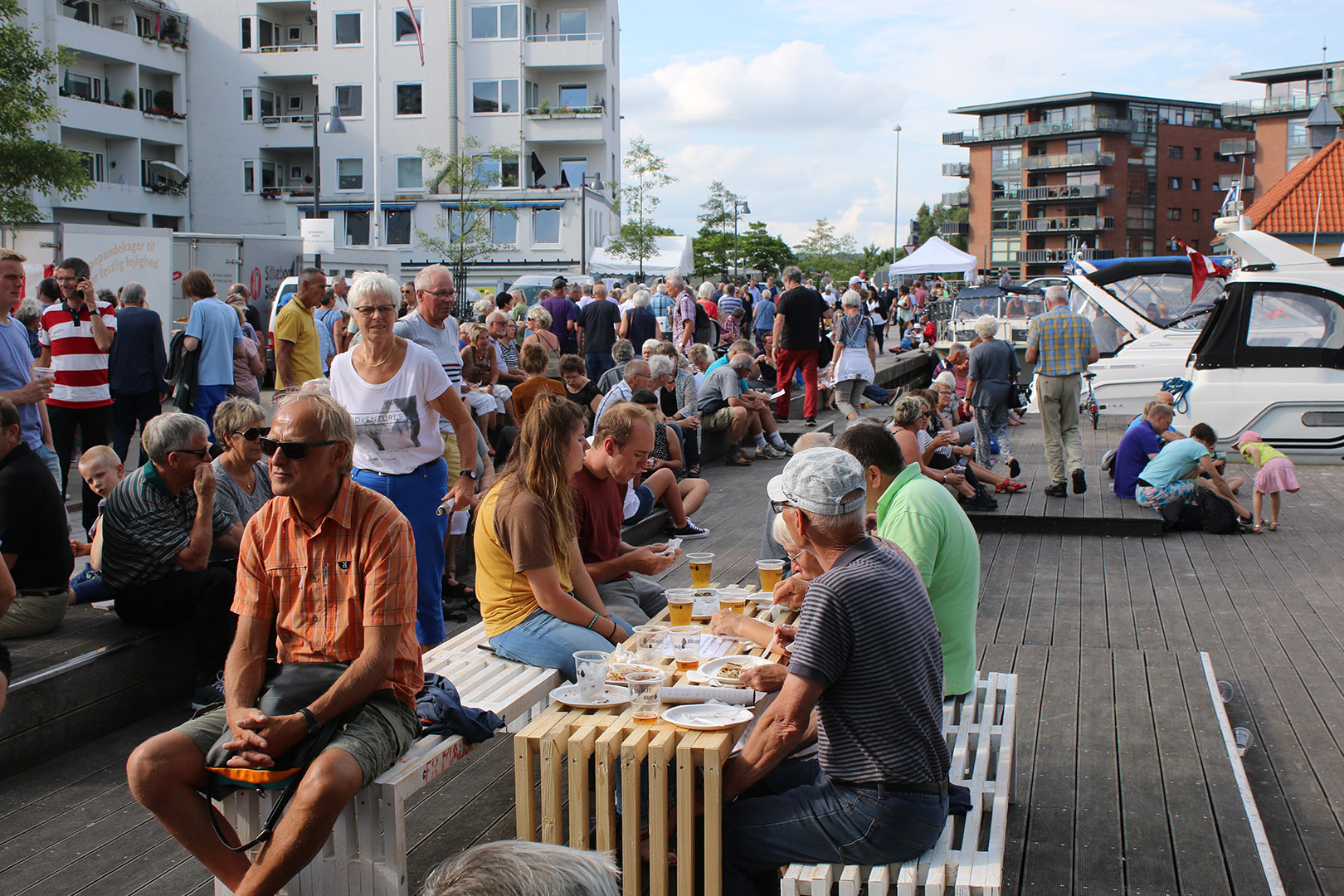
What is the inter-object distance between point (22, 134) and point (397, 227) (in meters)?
18.9

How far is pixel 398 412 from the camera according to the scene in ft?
15.8

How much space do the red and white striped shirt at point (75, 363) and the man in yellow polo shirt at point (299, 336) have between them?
1231 millimetres

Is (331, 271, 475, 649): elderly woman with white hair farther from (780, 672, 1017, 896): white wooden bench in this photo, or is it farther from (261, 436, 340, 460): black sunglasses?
(780, 672, 1017, 896): white wooden bench

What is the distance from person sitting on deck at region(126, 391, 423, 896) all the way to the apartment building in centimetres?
8749

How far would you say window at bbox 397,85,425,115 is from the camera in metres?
45.8

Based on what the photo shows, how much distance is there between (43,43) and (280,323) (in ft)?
126

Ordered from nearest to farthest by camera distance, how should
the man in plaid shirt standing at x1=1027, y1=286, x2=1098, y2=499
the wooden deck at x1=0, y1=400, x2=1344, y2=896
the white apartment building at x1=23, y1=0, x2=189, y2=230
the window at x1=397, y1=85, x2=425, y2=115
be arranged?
the wooden deck at x1=0, y1=400, x2=1344, y2=896 < the man in plaid shirt standing at x1=1027, y1=286, x2=1098, y2=499 < the white apartment building at x1=23, y1=0, x2=189, y2=230 < the window at x1=397, y1=85, x2=425, y2=115

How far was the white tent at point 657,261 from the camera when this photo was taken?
38.0 meters

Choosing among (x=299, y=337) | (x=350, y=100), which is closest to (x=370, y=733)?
(x=299, y=337)

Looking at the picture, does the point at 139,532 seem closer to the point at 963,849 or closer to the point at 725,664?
the point at 725,664

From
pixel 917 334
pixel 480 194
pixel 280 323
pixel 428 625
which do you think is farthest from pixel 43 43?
pixel 428 625

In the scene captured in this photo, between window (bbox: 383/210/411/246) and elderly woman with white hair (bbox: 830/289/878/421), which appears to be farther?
window (bbox: 383/210/411/246)

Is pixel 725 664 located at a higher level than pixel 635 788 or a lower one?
higher

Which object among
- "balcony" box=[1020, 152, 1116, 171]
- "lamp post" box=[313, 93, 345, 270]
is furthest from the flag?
"balcony" box=[1020, 152, 1116, 171]
